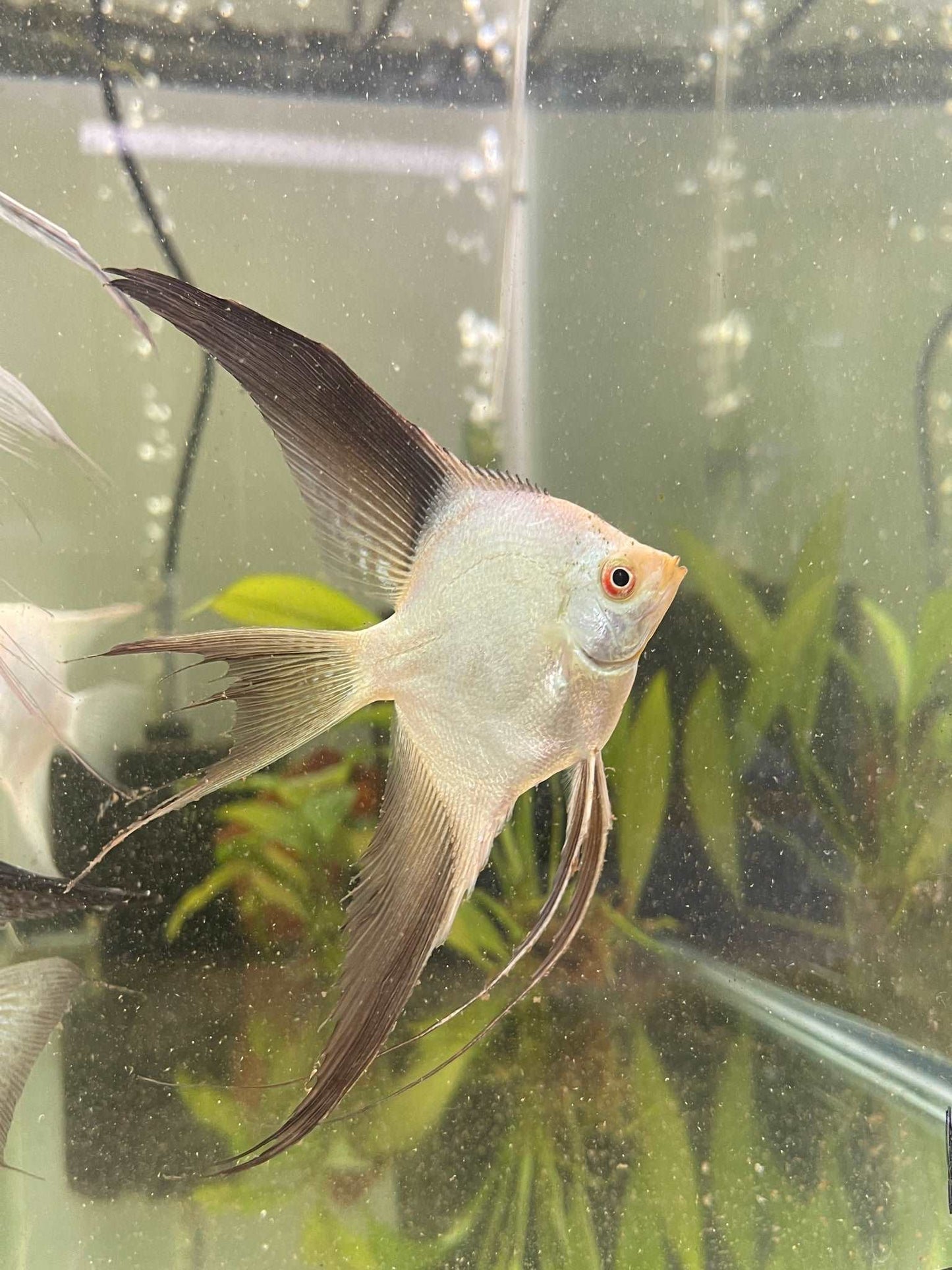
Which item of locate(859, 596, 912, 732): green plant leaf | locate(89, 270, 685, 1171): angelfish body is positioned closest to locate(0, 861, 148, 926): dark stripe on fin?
locate(89, 270, 685, 1171): angelfish body

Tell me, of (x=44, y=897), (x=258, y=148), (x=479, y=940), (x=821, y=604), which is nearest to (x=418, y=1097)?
(x=479, y=940)

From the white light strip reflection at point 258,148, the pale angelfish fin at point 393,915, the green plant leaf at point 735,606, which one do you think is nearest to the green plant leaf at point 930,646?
the green plant leaf at point 735,606

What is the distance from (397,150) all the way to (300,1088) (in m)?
0.87

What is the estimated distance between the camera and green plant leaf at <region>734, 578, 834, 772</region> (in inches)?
29.1

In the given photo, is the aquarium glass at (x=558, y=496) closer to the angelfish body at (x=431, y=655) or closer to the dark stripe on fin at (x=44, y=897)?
the dark stripe on fin at (x=44, y=897)

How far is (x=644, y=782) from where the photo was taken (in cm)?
74

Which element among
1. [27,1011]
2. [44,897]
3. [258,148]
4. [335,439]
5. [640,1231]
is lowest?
[640,1231]

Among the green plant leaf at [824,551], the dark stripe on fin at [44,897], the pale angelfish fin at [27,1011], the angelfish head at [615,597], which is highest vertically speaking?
the angelfish head at [615,597]

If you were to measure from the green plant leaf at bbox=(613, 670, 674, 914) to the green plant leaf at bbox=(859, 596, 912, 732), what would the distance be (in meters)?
0.21

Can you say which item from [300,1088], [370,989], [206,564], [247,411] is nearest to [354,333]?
[247,411]

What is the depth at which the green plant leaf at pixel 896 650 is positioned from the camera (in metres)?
0.74

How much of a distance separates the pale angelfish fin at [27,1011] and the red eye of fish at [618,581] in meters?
0.59

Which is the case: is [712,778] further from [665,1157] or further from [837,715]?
[665,1157]

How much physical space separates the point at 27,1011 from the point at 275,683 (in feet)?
1.47
